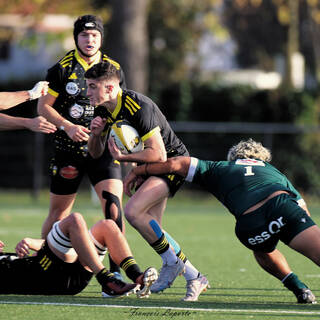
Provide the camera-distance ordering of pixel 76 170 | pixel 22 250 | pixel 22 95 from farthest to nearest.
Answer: pixel 76 170, pixel 22 95, pixel 22 250

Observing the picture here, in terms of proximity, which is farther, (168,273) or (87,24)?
(87,24)

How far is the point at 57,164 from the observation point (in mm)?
8914

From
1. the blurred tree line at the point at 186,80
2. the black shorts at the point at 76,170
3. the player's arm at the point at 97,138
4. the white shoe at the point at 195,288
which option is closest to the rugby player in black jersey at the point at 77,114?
the black shorts at the point at 76,170

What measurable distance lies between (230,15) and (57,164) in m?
34.6

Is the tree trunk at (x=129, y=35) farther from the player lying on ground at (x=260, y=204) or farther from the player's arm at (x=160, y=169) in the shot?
the player lying on ground at (x=260, y=204)

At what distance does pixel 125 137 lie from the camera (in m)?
7.48

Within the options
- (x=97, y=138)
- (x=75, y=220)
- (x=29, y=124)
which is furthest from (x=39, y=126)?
(x=75, y=220)

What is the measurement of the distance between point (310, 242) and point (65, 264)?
187cm

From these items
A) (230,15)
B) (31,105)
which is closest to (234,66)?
(230,15)

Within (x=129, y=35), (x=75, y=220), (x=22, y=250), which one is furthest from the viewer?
(x=129, y=35)

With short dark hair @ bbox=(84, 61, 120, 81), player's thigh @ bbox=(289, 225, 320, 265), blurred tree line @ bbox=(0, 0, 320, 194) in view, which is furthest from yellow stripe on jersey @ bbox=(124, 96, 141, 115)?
blurred tree line @ bbox=(0, 0, 320, 194)

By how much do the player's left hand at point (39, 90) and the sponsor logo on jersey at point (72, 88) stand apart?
550 mm

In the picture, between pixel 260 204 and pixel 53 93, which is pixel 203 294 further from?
pixel 53 93

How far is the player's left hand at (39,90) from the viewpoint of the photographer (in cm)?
801
